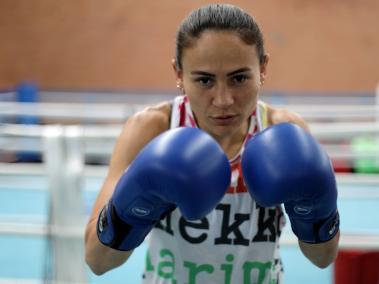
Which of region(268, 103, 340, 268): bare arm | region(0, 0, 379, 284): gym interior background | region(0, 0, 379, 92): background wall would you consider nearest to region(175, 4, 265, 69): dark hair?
region(268, 103, 340, 268): bare arm

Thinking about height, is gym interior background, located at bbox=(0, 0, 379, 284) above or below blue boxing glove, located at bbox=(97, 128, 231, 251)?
above

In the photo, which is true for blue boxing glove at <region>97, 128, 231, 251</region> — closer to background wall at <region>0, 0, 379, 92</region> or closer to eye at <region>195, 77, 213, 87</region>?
eye at <region>195, 77, 213, 87</region>

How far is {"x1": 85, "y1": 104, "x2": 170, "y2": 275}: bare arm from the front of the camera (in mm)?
812

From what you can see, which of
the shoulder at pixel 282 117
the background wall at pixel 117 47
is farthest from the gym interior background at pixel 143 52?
the shoulder at pixel 282 117

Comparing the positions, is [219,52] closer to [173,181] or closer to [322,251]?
[173,181]

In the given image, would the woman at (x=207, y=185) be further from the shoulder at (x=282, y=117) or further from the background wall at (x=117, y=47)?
the background wall at (x=117, y=47)

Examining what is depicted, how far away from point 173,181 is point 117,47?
5.44 meters

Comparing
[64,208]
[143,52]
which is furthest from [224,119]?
[143,52]

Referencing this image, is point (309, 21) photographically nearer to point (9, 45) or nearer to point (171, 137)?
point (9, 45)

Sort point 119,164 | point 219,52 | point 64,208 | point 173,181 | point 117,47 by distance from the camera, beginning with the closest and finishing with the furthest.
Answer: point 173,181 → point 219,52 → point 119,164 → point 64,208 → point 117,47

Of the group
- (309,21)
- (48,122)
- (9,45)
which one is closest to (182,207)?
(48,122)

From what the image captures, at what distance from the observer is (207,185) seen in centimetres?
67

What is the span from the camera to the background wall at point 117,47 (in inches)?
226

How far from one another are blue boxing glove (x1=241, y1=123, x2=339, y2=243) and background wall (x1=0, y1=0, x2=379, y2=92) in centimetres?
516
